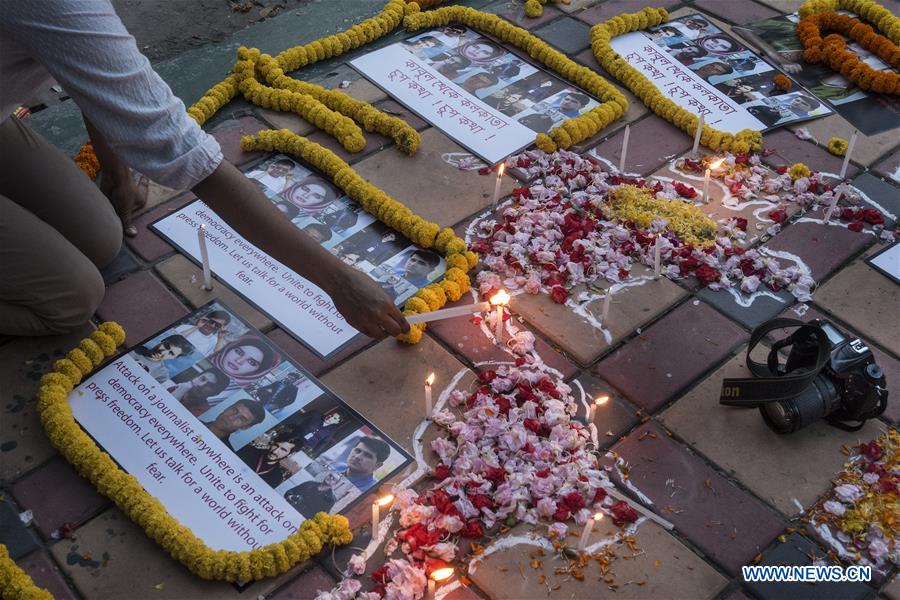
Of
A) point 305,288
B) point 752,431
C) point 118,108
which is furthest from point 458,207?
point 118,108

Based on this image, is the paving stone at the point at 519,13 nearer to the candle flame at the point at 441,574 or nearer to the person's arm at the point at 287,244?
the person's arm at the point at 287,244

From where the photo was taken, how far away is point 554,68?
454 centimetres

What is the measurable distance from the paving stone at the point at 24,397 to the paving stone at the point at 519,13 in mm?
2700

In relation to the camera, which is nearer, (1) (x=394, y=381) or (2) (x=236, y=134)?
(1) (x=394, y=381)

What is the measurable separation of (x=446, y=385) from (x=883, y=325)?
1.60 metres

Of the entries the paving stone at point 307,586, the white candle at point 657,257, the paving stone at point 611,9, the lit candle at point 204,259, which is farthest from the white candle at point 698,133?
the paving stone at point 307,586

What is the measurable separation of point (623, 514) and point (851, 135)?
93.6 inches

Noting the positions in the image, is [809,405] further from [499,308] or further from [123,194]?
[123,194]

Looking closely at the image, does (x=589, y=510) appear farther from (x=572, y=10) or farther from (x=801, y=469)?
(x=572, y=10)

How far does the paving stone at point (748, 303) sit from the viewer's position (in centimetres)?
343

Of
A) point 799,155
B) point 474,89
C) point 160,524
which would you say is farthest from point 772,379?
point 474,89

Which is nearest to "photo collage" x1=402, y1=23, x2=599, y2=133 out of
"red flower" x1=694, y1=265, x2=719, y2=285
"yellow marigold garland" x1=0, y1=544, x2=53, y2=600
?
"red flower" x1=694, y1=265, x2=719, y2=285

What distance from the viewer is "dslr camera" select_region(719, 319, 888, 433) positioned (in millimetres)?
2914

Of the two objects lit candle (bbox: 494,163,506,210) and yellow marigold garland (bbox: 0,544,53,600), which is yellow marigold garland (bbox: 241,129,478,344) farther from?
yellow marigold garland (bbox: 0,544,53,600)
